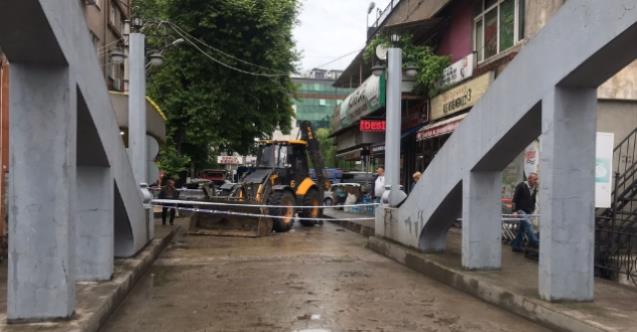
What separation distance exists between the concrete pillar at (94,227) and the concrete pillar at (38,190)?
77.9 inches

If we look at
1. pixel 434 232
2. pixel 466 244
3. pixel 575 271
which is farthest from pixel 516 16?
pixel 575 271

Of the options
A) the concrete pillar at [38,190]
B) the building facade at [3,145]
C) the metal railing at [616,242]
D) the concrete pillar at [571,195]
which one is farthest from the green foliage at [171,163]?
the concrete pillar at [571,195]

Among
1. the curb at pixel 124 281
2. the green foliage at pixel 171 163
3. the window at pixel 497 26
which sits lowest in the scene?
the curb at pixel 124 281

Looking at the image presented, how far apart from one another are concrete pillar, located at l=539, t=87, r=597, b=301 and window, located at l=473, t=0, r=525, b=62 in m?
8.18

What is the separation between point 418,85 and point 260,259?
10.4 meters

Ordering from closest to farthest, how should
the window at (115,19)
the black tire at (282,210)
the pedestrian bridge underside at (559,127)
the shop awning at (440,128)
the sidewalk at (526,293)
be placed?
1. the sidewalk at (526,293)
2. the pedestrian bridge underside at (559,127)
3. the shop awning at (440,128)
4. the black tire at (282,210)
5. the window at (115,19)

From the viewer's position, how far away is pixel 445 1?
17312 millimetres

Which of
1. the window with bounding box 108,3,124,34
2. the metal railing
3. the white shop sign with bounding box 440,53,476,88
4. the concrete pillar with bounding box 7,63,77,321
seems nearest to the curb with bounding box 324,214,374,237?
the white shop sign with bounding box 440,53,476,88

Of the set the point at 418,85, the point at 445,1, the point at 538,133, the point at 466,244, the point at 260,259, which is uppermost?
the point at 445,1

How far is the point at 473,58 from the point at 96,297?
1250 centimetres

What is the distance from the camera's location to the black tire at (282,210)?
15984 millimetres

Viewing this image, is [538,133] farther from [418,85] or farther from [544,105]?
[418,85]

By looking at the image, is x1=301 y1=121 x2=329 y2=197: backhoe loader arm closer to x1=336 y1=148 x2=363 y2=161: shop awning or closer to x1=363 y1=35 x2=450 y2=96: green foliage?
x1=363 y1=35 x2=450 y2=96: green foliage

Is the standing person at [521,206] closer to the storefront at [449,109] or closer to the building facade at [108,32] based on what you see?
the storefront at [449,109]
